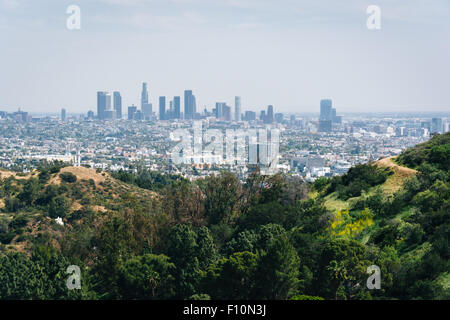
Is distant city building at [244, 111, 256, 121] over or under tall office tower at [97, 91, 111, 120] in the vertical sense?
under

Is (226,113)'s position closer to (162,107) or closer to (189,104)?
(189,104)

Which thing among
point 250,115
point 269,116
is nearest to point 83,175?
point 269,116

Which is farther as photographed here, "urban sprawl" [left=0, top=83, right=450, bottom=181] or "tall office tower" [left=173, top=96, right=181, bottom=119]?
"tall office tower" [left=173, top=96, right=181, bottom=119]

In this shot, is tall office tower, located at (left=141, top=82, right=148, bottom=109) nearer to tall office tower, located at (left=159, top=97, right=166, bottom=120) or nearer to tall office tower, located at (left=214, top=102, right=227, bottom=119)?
tall office tower, located at (left=159, top=97, right=166, bottom=120)

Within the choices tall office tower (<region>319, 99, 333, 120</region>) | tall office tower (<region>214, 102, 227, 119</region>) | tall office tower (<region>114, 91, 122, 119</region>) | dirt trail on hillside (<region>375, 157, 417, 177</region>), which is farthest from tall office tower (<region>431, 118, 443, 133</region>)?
tall office tower (<region>114, 91, 122, 119</region>)

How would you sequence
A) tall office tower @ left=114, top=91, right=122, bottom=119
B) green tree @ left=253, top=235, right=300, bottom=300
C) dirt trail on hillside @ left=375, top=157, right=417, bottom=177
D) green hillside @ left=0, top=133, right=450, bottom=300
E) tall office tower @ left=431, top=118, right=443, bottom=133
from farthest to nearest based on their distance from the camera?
1. tall office tower @ left=114, top=91, right=122, bottom=119
2. tall office tower @ left=431, top=118, right=443, bottom=133
3. dirt trail on hillside @ left=375, top=157, right=417, bottom=177
4. green hillside @ left=0, top=133, right=450, bottom=300
5. green tree @ left=253, top=235, right=300, bottom=300
